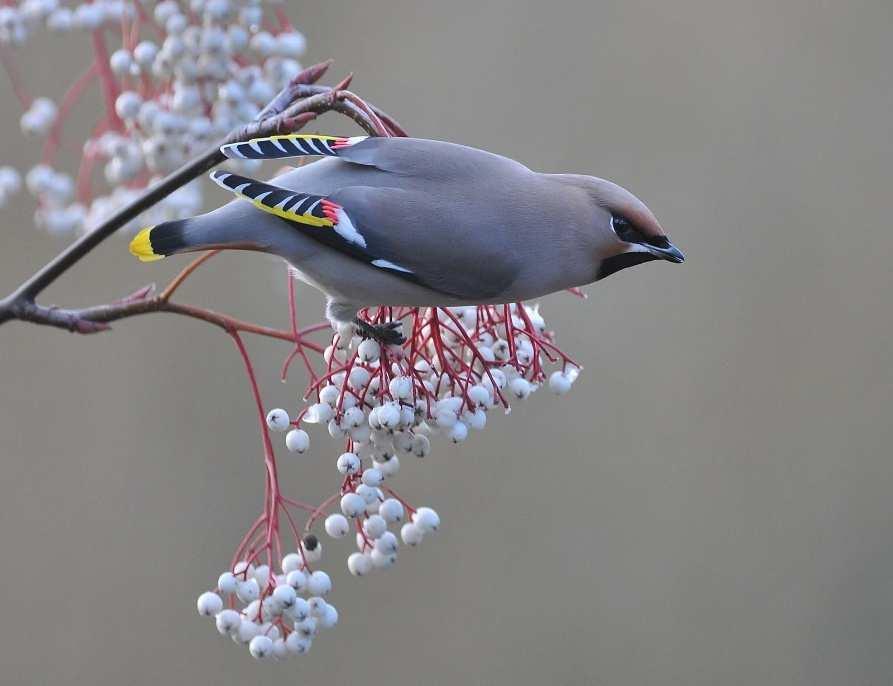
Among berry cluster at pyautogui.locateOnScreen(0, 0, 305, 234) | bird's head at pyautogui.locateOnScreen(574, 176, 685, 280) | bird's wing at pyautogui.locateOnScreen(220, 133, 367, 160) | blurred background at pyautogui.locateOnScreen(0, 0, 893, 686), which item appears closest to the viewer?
bird's wing at pyautogui.locateOnScreen(220, 133, 367, 160)

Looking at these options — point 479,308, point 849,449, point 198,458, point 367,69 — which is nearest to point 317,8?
point 367,69

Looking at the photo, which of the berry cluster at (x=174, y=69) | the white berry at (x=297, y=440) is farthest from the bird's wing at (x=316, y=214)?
the berry cluster at (x=174, y=69)

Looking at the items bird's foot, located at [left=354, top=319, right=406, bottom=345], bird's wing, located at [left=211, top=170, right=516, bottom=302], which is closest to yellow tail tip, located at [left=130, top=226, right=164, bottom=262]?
bird's wing, located at [left=211, top=170, right=516, bottom=302]

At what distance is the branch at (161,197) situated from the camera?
→ 144 cm

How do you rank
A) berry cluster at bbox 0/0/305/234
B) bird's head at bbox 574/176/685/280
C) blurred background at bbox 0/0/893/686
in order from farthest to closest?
blurred background at bbox 0/0/893/686
berry cluster at bbox 0/0/305/234
bird's head at bbox 574/176/685/280

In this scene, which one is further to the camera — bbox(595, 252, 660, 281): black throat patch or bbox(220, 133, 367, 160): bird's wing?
bbox(595, 252, 660, 281): black throat patch

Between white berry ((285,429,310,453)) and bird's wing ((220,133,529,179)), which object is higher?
bird's wing ((220,133,529,179))

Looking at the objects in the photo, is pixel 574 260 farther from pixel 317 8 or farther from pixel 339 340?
pixel 317 8

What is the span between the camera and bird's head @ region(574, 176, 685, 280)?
5.06ft

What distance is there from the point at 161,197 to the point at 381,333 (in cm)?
29

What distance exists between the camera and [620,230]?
1.56 metres

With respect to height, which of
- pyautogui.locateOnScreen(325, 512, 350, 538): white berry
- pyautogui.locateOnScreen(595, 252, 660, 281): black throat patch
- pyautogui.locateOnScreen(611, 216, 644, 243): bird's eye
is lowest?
pyautogui.locateOnScreen(325, 512, 350, 538): white berry

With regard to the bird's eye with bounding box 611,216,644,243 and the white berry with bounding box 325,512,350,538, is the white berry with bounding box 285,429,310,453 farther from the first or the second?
the bird's eye with bounding box 611,216,644,243

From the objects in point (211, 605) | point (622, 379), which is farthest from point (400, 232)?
point (622, 379)
